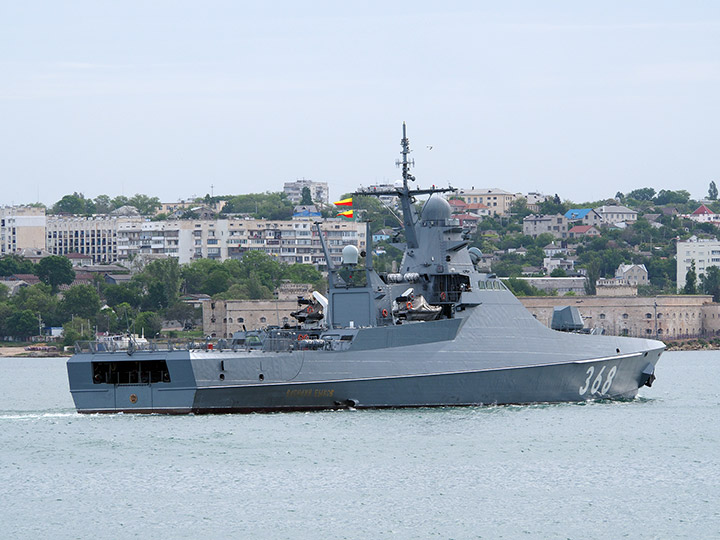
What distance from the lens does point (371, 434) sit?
3450 centimetres

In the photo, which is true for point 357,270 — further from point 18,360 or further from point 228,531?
point 18,360

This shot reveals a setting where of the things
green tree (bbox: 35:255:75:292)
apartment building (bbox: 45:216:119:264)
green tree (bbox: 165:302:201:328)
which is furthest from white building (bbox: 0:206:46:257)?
green tree (bbox: 165:302:201:328)

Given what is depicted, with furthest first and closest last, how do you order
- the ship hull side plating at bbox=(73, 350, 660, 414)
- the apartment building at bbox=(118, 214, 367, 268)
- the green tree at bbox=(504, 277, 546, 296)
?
1. the apartment building at bbox=(118, 214, 367, 268)
2. the green tree at bbox=(504, 277, 546, 296)
3. the ship hull side plating at bbox=(73, 350, 660, 414)

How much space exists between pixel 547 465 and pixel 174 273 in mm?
89500

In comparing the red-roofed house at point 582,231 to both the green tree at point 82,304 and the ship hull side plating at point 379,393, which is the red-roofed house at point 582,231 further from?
the ship hull side plating at point 379,393

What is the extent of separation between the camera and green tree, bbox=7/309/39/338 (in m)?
105

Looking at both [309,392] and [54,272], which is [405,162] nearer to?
[309,392]

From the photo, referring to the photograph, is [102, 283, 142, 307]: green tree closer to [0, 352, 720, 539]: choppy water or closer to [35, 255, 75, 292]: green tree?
[35, 255, 75, 292]: green tree

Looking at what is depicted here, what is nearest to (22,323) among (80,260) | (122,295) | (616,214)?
(122,295)

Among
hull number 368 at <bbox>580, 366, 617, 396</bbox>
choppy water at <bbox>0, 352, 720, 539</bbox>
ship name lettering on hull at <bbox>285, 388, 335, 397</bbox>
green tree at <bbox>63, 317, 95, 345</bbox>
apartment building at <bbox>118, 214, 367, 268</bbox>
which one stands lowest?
green tree at <bbox>63, 317, 95, 345</bbox>

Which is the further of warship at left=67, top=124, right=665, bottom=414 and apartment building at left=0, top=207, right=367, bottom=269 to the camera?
apartment building at left=0, top=207, right=367, bottom=269

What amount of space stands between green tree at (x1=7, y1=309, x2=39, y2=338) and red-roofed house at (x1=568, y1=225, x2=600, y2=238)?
8537 cm

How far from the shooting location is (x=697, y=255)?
14350 cm

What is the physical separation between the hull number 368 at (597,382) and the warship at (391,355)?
1.7 inches
